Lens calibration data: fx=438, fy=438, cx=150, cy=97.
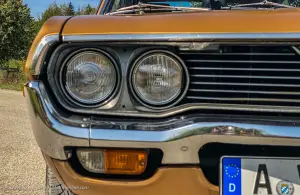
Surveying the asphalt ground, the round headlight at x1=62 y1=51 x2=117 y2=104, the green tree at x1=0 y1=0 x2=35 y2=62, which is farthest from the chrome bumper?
the green tree at x1=0 y1=0 x2=35 y2=62

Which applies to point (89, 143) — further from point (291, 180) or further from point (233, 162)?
point (291, 180)

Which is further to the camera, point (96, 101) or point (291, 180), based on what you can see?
point (96, 101)

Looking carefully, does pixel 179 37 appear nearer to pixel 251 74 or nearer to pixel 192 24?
pixel 192 24

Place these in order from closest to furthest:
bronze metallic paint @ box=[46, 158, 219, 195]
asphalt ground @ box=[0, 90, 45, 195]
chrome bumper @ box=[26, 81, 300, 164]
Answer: chrome bumper @ box=[26, 81, 300, 164] → bronze metallic paint @ box=[46, 158, 219, 195] → asphalt ground @ box=[0, 90, 45, 195]

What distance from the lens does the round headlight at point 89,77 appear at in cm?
204

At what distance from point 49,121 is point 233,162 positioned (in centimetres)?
83

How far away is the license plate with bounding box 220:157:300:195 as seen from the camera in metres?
1.85

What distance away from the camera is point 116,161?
6.43 feet

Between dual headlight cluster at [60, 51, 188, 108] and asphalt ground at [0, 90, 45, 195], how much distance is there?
2219 mm

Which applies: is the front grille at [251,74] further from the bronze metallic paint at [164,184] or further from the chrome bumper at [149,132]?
the bronze metallic paint at [164,184]

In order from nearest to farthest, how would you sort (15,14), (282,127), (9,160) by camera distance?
(282,127), (9,160), (15,14)

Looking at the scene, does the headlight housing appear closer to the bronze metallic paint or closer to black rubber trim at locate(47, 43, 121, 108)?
black rubber trim at locate(47, 43, 121, 108)

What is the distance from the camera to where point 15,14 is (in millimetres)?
27953

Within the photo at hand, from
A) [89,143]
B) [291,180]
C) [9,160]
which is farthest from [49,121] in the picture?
[9,160]
